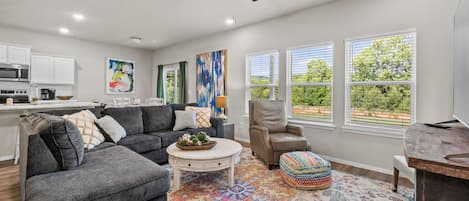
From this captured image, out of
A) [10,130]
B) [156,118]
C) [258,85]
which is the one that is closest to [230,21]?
[258,85]

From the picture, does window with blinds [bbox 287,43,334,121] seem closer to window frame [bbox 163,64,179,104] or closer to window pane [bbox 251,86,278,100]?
window pane [bbox 251,86,278,100]

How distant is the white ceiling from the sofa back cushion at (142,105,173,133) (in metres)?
1.81

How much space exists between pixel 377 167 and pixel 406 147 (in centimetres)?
265

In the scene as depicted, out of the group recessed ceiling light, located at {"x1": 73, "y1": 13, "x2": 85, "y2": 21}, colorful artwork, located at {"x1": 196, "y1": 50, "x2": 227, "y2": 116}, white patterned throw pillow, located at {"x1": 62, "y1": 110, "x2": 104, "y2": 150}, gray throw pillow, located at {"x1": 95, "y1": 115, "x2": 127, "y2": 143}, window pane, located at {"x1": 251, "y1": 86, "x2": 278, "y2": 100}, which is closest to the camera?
white patterned throw pillow, located at {"x1": 62, "y1": 110, "x2": 104, "y2": 150}

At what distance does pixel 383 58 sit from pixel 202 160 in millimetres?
2900

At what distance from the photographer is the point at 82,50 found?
610 cm

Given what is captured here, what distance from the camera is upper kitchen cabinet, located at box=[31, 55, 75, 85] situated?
5254 mm

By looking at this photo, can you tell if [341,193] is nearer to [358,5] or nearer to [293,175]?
[293,175]

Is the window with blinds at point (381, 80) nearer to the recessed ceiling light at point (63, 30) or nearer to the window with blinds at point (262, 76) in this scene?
the window with blinds at point (262, 76)

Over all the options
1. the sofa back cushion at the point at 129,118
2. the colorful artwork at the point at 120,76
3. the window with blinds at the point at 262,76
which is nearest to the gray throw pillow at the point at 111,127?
the sofa back cushion at the point at 129,118

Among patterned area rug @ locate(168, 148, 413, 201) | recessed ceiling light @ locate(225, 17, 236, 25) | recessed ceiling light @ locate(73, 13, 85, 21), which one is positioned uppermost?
recessed ceiling light @ locate(225, 17, 236, 25)

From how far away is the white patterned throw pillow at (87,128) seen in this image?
261cm

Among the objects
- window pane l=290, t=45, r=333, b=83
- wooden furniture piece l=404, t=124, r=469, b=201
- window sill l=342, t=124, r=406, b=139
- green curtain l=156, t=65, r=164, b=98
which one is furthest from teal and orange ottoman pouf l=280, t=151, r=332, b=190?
green curtain l=156, t=65, r=164, b=98

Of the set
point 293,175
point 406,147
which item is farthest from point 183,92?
point 406,147
